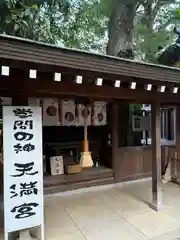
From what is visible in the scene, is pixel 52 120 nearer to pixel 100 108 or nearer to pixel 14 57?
pixel 100 108

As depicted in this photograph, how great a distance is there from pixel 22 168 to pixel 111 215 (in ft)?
6.78

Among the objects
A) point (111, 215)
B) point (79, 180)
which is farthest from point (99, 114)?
point (111, 215)

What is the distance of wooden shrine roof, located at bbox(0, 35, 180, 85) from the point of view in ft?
7.69

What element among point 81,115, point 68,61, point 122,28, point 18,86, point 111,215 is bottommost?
point 111,215

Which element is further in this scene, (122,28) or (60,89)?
(122,28)

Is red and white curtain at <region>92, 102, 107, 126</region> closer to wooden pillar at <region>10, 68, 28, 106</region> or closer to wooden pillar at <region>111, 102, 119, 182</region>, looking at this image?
wooden pillar at <region>111, 102, 119, 182</region>

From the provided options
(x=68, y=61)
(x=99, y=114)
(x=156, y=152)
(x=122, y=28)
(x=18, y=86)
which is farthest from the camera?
(x=122, y=28)

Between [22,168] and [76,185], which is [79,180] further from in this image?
[22,168]

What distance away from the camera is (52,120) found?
5328 mm

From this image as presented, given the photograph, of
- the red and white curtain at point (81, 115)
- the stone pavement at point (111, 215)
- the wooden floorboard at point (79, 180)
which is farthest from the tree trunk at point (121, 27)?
the stone pavement at point (111, 215)

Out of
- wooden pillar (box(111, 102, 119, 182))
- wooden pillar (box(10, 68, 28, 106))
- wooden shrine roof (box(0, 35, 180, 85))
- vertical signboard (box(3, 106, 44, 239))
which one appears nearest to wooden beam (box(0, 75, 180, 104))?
wooden pillar (box(10, 68, 28, 106))

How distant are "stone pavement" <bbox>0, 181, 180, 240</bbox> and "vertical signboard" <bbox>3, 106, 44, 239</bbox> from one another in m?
0.71

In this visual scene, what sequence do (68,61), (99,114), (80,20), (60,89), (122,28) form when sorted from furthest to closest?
(80,20) → (122,28) → (99,114) → (60,89) → (68,61)

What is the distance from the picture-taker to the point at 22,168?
2902 millimetres
